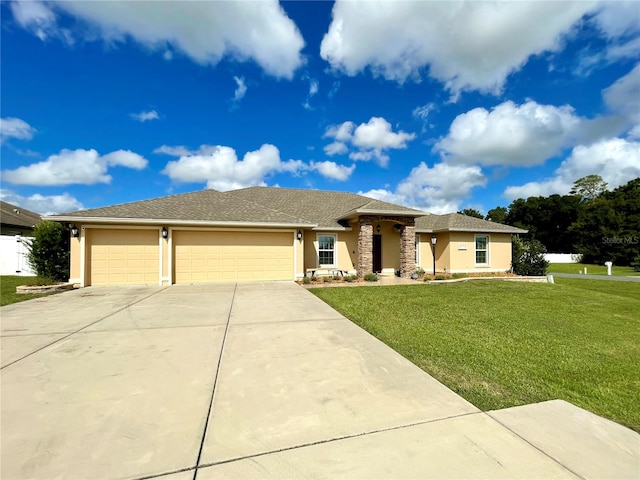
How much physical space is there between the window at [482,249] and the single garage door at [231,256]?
11.0 metres

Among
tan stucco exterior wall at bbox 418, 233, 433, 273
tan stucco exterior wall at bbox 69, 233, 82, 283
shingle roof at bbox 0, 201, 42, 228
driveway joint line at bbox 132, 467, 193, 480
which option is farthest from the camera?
shingle roof at bbox 0, 201, 42, 228

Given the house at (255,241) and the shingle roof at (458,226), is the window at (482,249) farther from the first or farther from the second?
the shingle roof at (458,226)

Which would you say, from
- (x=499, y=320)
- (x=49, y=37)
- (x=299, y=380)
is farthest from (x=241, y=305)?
(x=49, y=37)

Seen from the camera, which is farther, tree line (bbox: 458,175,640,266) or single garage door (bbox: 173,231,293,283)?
tree line (bbox: 458,175,640,266)

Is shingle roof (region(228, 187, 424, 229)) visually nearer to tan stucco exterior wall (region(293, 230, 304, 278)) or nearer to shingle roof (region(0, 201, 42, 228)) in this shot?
tan stucco exterior wall (region(293, 230, 304, 278))

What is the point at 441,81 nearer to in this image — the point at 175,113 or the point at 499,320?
the point at 499,320

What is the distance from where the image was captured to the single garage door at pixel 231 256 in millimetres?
11852

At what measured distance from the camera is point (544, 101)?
14094mm

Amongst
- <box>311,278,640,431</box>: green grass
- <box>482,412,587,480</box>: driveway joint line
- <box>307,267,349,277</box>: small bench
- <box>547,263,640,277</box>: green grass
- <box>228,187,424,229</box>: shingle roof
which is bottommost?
<box>547,263,640,277</box>: green grass

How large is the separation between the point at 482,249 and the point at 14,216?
36.1 m

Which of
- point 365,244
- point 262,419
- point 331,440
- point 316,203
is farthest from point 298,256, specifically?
point 331,440

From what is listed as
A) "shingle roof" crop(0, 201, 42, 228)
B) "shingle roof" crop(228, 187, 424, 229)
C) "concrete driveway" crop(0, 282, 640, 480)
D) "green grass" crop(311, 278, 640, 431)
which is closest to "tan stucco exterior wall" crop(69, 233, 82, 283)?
"concrete driveway" crop(0, 282, 640, 480)

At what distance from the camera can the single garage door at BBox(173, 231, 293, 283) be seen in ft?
38.9

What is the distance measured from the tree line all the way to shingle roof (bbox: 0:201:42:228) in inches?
1706
